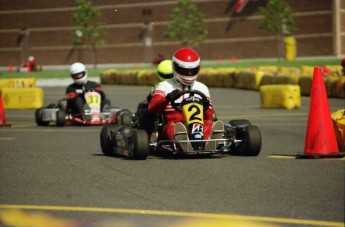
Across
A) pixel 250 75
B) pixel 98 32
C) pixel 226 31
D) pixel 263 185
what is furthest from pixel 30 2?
pixel 263 185

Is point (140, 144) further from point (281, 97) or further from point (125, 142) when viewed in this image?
point (281, 97)

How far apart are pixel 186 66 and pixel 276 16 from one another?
187 feet

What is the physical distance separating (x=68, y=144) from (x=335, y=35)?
57.6m

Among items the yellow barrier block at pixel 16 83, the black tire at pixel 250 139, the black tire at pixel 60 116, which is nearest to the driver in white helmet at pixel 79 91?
the black tire at pixel 60 116

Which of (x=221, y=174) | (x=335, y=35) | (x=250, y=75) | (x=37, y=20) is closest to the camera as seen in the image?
(x=221, y=174)

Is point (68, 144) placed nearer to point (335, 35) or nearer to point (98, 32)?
point (335, 35)

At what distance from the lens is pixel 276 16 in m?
67.2

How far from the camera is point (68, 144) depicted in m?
13.7

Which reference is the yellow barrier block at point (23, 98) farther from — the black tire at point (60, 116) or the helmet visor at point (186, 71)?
the helmet visor at point (186, 71)

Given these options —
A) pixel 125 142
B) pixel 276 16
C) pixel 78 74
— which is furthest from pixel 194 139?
pixel 276 16

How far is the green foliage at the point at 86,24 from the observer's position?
75181 millimetres

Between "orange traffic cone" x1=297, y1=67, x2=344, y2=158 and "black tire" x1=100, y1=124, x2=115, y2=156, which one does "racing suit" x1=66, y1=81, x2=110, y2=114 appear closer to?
"black tire" x1=100, y1=124, x2=115, y2=156

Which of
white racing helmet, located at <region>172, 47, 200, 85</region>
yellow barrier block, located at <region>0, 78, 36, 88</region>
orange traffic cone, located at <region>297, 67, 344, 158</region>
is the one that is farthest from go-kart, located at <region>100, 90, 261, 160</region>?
yellow barrier block, located at <region>0, 78, 36, 88</region>

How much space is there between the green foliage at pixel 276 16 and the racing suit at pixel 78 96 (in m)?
48.8
